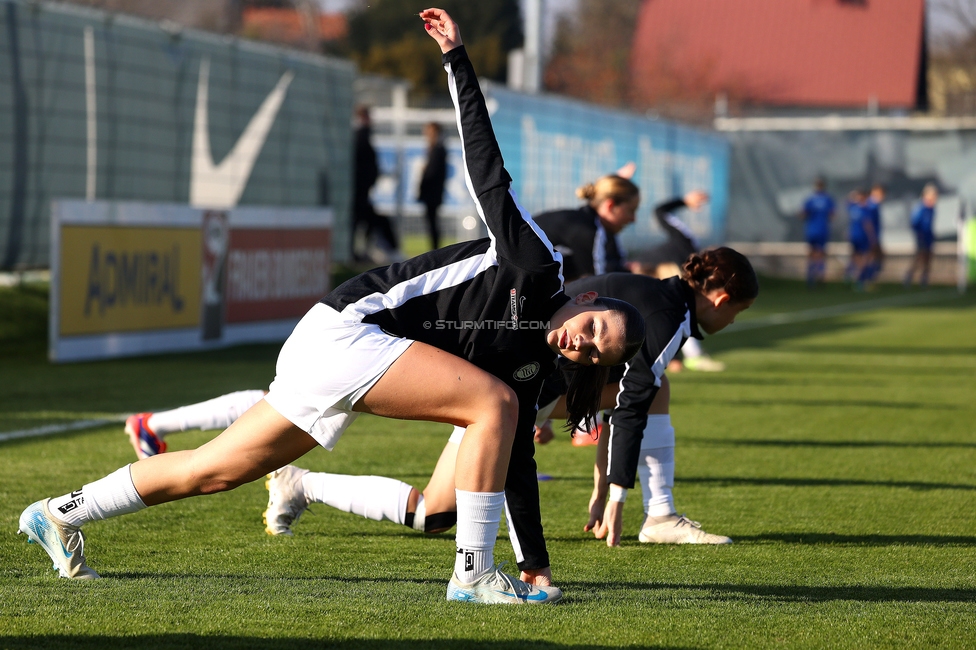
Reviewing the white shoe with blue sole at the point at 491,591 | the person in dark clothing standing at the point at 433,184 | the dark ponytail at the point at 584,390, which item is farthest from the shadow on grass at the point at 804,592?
the person in dark clothing standing at the point at 433,184

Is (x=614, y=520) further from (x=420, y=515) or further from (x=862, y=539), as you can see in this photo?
(x=862, y=539)

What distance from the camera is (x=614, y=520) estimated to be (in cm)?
512

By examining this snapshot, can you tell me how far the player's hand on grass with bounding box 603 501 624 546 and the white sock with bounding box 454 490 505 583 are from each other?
118 cm

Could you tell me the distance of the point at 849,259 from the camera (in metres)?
32.8

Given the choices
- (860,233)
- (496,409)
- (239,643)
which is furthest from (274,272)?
(860,233)

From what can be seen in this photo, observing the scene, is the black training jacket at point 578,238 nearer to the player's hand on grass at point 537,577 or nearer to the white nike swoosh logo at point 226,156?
the player's hand on grass at point 537,577

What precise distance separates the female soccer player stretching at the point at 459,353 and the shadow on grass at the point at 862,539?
1774mm

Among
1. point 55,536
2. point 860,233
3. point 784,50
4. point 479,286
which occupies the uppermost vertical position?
point 784,50

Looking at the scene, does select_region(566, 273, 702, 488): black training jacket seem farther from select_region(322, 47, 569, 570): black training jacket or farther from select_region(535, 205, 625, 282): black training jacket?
select_region(535, 205, 625, 282): black training jacket

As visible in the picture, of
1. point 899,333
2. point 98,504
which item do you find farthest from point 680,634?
point 899,333

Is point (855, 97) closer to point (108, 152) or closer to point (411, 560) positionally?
point (108, 152)

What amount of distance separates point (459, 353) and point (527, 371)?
0.75ft

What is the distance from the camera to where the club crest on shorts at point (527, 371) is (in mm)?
4020

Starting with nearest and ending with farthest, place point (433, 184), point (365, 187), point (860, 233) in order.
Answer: point (365, 187) → point (433, 184) → point (860, 233)
